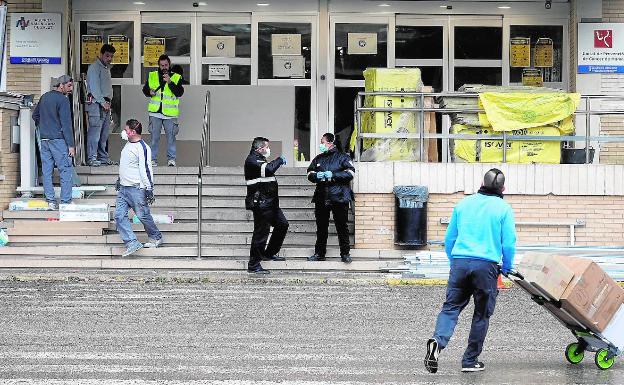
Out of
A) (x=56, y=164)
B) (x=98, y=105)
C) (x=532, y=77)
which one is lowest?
(x=56, y=164)

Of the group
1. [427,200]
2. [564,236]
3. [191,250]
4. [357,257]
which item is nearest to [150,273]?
[191,250]

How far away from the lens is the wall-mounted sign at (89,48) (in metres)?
A: 21.9

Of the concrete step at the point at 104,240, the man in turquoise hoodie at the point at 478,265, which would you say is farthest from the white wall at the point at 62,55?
the man in turquoise hoodie at the point at 478,265

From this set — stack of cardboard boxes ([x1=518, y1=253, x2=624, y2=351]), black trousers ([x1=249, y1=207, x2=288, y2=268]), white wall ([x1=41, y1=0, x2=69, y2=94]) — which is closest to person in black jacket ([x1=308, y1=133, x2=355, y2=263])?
black trousers ([x1=249, y1=207, x2=288, y2=268])

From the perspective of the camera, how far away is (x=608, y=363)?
925cm

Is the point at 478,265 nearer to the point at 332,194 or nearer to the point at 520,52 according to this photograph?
the point at 332,194

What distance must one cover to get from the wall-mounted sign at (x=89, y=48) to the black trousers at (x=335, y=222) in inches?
291

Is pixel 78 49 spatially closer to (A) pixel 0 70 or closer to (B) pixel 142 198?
(A) pixel 0 70

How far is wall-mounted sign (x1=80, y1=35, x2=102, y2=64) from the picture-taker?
21922 millimetres

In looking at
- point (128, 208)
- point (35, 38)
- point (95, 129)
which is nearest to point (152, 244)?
point (128, 208)

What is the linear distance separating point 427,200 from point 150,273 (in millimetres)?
4166

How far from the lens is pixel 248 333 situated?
431 inches

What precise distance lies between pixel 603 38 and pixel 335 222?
24.9 feet

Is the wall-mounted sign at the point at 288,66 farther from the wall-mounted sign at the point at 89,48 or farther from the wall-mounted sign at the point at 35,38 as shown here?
the wall-mounted sign at the point at 35,38
